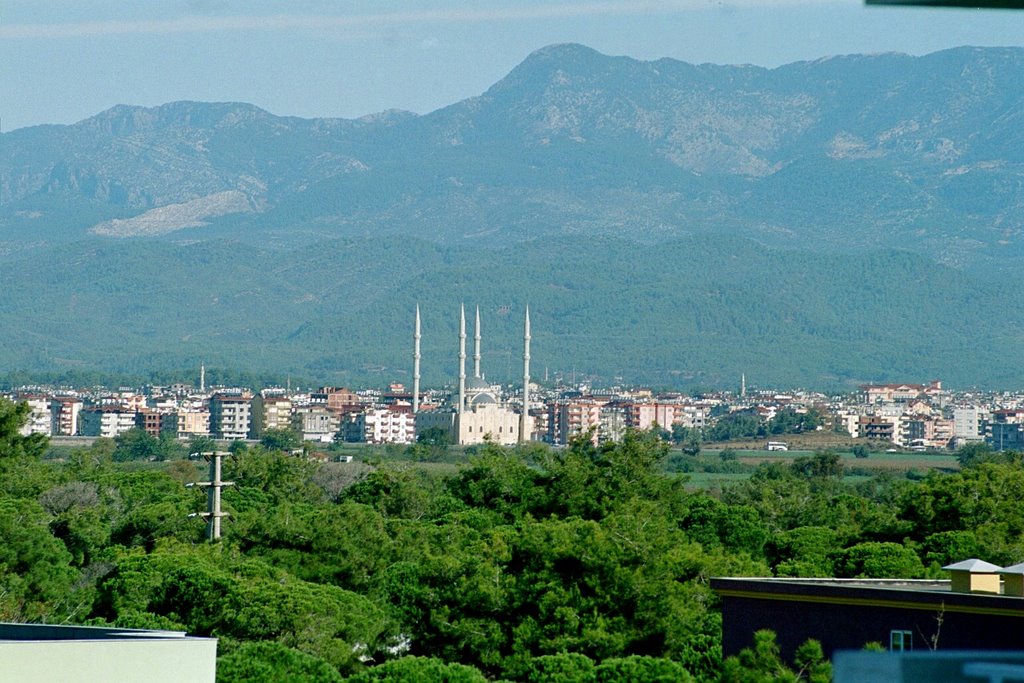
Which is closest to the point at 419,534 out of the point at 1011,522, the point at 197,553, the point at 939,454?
the point at 197,553

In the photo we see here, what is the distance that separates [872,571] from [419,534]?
8.17m

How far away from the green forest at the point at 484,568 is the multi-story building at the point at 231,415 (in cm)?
10835

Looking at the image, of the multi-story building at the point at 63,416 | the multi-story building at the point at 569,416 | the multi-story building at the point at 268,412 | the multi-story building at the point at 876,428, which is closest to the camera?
the multi-story building at the point at 876,428

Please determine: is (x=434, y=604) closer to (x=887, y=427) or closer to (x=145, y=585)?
(x=145, y=585)

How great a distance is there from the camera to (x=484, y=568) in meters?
22.3

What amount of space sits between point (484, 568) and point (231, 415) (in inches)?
4962

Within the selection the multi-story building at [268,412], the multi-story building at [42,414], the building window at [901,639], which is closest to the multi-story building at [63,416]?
the multi-story building at [42,414]

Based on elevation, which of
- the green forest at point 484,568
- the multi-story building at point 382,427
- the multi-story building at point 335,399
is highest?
the multi-story building at point 335,399

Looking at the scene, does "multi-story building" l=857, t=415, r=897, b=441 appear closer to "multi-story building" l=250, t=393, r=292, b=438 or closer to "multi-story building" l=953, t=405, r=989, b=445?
"multi-story building" l=953, t=405, r=989, b=445

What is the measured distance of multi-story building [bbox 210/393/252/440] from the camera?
145000 mm

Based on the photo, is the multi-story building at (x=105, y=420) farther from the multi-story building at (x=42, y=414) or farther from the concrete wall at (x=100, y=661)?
the concrete wall at (x=100, y=661)

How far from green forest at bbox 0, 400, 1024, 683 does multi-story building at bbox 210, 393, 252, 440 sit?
10835 centimetres

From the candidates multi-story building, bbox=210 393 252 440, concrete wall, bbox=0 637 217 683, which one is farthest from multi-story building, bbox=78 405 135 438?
concrete wall, bbox=0 637 217 683

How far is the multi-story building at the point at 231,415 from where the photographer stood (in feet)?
476
